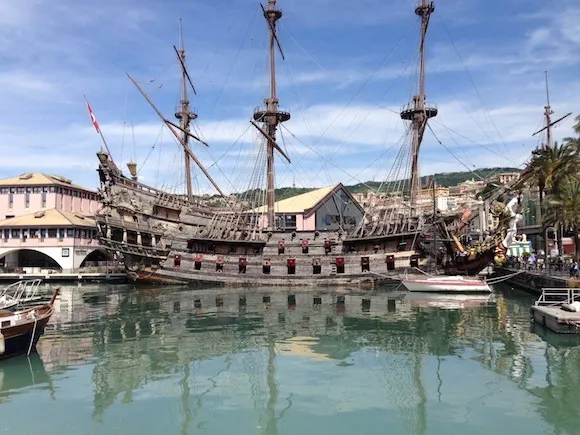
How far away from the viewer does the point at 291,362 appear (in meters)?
18.8

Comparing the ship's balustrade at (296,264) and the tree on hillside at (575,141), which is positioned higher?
the tree on hillside at (575,141)

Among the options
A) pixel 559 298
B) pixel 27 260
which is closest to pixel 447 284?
pixel 559 298

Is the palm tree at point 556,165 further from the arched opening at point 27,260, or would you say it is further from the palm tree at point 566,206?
the arched opening at point 27,260

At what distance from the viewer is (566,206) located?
1469 inches

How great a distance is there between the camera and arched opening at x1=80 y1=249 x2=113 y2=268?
65.9 meters

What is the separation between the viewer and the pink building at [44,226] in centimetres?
6241

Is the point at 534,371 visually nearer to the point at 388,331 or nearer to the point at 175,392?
the point at 388,331

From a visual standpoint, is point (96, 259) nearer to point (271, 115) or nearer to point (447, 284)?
point (271, 115)

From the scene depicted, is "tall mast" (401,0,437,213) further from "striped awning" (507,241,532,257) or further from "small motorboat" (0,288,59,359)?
"small motorboat" (0,288,59,359)

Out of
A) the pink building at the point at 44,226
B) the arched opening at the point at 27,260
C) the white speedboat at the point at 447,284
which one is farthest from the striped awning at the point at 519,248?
the arched opening at the point at 27,260

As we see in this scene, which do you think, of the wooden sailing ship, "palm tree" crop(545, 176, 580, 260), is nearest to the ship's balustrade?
the wooden sailing ship

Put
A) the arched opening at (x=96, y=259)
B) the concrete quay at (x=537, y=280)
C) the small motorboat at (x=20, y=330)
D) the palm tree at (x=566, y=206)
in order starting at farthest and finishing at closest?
1. the arched opening at (x=96, y=259)
2. the palm tree at (x=566, y=206)
3. the concrete quay at (x=537, y=280)
4. the small motorboat at (x=20, y=330)

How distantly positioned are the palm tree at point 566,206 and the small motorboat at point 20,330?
1428 inches

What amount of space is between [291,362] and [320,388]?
11.4ft
